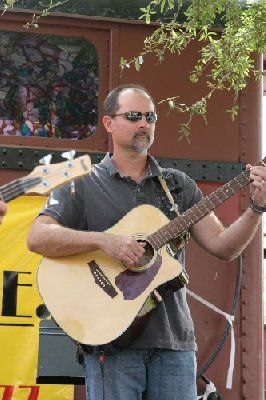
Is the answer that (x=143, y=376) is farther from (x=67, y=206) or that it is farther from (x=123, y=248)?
(x=67, y=206)

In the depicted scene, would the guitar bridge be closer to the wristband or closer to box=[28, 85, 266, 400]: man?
box=[28, 85, 266, 400]: man

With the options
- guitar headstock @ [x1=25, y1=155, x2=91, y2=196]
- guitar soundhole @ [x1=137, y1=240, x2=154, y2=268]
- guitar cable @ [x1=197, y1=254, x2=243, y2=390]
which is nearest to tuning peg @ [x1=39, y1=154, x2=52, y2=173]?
guitar headstock @ [x1=25, y1=155, x2=91, y2=196]

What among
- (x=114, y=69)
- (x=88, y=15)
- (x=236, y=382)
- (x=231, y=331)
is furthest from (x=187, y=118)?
(x=236, y=382)

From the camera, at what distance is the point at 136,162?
330 cm

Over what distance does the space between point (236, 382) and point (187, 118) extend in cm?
147

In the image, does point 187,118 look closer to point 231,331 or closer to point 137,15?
point 137,15

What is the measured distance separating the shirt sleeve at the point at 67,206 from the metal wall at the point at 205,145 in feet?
3.03

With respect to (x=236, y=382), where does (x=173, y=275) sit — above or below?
above

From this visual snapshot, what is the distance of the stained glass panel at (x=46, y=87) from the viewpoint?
13.6ft

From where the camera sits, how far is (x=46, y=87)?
4188 mm

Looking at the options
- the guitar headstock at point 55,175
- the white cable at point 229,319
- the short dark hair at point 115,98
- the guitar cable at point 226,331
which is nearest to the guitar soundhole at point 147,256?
the guitar headstock at point 55,175

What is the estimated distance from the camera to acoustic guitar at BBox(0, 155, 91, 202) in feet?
9.24

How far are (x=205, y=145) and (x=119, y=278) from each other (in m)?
1.35

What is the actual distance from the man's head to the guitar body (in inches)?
12.2
